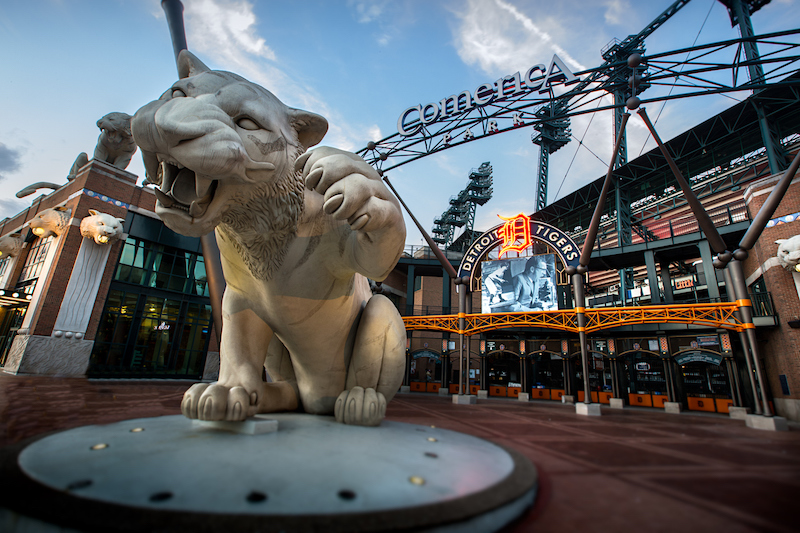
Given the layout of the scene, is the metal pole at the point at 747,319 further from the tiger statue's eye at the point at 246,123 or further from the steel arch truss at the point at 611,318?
the tiger statue's eye at the point at 246,123

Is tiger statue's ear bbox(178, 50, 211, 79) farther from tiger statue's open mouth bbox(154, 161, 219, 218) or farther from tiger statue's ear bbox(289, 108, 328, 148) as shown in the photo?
tiger statue's open mouth bbox(154, 161, 219, 218)

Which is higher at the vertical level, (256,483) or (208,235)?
(208,235)

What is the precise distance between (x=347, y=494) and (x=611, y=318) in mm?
11783

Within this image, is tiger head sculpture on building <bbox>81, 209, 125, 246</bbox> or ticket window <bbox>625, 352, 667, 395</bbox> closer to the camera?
tiger head sculpture on building <bbox>81, 209, 125, 246</bbox>

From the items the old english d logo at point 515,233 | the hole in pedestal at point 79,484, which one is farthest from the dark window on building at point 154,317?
the hole in pedestal at point 79,484

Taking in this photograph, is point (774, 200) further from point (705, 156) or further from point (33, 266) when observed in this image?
point (33, 266)

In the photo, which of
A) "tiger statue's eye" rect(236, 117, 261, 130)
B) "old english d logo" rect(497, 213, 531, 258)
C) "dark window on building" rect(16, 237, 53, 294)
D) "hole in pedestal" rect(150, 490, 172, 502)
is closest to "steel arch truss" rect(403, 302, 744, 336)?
"old english d logo" rect(497, 213, 531, 258)

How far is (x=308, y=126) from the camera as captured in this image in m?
1.93

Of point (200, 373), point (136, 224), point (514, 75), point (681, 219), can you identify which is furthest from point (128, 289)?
point (681, 219)

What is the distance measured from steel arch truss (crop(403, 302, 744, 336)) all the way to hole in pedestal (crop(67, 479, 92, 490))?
10.4 metres

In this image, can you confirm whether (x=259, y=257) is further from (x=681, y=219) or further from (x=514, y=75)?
(x=681, y=219)

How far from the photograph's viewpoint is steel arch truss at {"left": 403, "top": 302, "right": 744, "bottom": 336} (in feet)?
31.3

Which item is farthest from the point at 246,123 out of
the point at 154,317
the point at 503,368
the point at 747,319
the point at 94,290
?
the point at 503,368

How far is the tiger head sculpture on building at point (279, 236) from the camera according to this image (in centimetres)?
146
